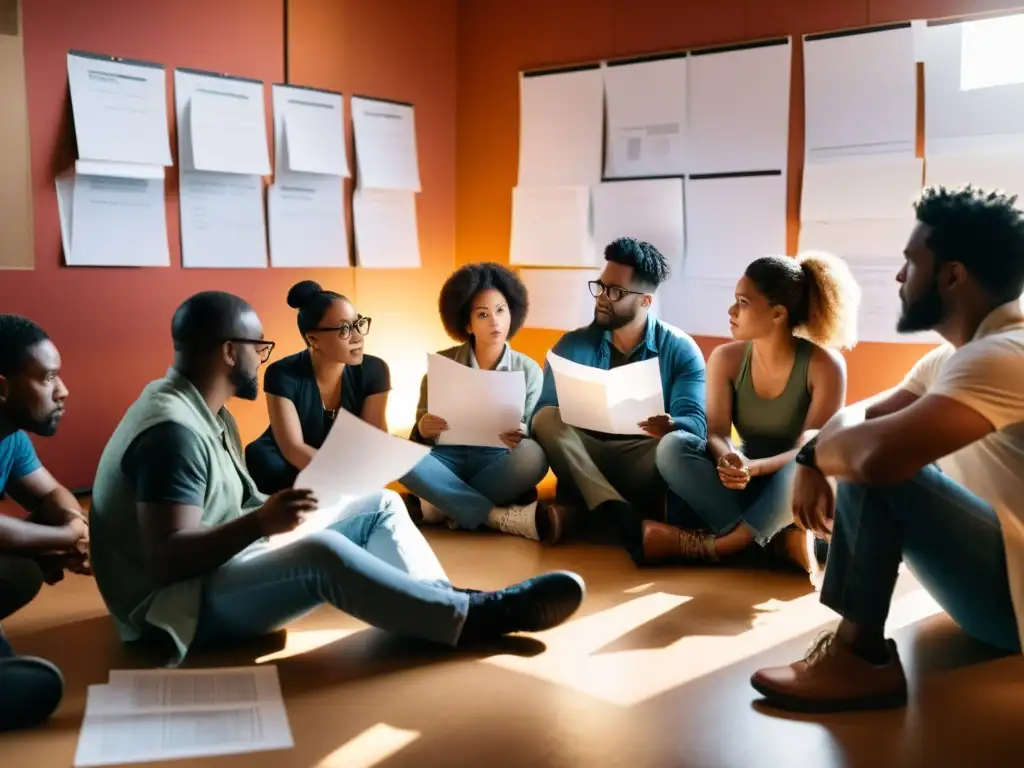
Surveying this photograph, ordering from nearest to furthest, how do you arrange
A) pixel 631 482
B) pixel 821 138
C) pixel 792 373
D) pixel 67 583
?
pixel 67 583
pixel 792 373
pixel 631 482
pixel 821 138

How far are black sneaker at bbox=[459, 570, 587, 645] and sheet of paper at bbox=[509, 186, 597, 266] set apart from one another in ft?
7.23

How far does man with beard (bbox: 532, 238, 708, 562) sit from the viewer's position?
3223 mm

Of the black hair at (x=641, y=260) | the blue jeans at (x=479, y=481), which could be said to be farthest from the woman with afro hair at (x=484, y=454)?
the black hair at (x=641, y=260)

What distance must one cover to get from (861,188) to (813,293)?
75 centimetres

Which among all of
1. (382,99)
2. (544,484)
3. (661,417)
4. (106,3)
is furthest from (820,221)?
(106,3)

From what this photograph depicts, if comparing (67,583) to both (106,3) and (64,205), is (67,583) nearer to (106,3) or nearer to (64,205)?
(64,205)

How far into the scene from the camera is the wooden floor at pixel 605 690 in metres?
1.80

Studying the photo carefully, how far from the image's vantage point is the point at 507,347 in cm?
347

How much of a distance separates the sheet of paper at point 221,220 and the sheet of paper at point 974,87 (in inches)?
95.0

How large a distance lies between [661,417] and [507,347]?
661mm

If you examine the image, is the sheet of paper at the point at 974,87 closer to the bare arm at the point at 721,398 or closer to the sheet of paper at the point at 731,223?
the sheet of paper at the point at 731,223

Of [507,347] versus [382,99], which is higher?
[382,99]

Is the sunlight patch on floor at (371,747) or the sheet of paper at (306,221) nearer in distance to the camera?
the sunlight patch on floor at (371,747)

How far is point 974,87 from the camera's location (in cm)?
326
